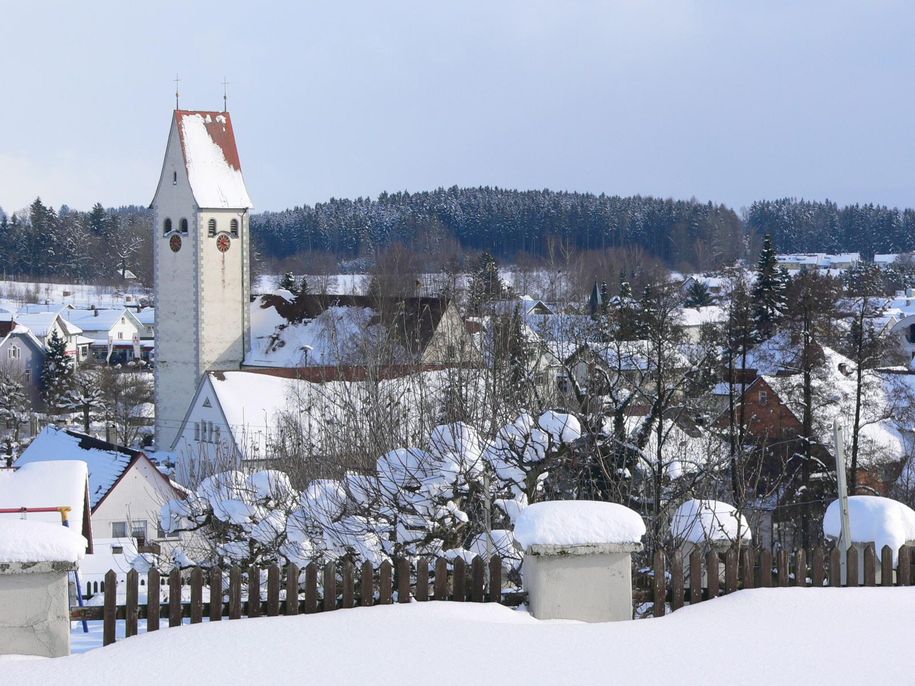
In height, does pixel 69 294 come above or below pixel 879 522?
above

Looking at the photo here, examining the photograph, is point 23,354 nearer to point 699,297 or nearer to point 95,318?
point 95,318

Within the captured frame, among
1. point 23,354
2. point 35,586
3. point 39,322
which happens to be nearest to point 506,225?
point 39,322

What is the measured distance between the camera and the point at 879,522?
8352mm

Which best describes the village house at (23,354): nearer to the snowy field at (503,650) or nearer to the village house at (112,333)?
the village house at (112,333)

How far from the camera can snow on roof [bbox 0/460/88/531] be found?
530 inches

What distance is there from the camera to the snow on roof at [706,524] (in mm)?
9375

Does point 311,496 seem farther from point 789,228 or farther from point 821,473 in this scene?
point 789,228

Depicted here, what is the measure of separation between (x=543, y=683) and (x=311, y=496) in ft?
Answer: 17.5

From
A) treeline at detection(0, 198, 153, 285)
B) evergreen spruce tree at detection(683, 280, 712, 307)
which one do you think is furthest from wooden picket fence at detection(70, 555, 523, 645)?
treeline at detection(0, 198, 153, 285)

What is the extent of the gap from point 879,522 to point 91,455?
24176 millimetres

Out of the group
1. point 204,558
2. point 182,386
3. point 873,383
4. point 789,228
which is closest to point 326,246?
point 789,228

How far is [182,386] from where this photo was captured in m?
51.3

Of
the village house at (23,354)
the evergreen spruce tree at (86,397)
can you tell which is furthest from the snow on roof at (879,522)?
the village house at (23,354)

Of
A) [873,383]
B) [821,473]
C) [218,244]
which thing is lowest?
[821,473]
